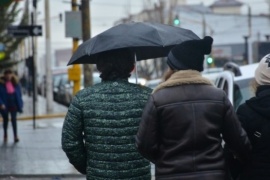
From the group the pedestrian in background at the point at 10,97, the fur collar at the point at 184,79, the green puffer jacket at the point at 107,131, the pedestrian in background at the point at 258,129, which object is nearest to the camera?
the fur collar at the point at 184,79

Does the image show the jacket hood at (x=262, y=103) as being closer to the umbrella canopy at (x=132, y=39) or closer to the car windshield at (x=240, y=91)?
the umbrella canopy at (x=132, y=39)

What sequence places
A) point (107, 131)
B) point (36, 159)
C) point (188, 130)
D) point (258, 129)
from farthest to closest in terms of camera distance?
point (36, 159)
point (107, 131)
point (258, 129)
point (188, 130)

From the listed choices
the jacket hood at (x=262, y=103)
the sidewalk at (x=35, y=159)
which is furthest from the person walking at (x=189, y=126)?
the sidewalk at (x=35, y=159)

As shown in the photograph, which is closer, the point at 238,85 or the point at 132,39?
the point at 132,39

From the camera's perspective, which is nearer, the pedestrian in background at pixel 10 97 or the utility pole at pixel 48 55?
the pedestrian in background at pixel 10 97

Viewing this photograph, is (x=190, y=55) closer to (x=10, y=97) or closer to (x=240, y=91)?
(x=240, y=91)

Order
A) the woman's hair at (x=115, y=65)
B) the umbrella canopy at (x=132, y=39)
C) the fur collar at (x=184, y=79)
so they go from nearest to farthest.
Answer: the fur collar at (x=184, y=79) < the woman's hair at (x=115, y=65) < the umbrella canopy at (x=132, y=39)

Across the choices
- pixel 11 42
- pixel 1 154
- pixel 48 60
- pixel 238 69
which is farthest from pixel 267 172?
pixel 11 42

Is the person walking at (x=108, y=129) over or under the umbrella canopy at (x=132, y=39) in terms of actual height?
under

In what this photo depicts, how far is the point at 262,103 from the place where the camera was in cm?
500

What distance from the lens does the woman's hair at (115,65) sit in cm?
534

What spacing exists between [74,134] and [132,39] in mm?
1028

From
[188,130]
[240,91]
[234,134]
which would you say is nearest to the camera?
[188,130]

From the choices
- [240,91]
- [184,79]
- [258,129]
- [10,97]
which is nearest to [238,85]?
[240,91]
